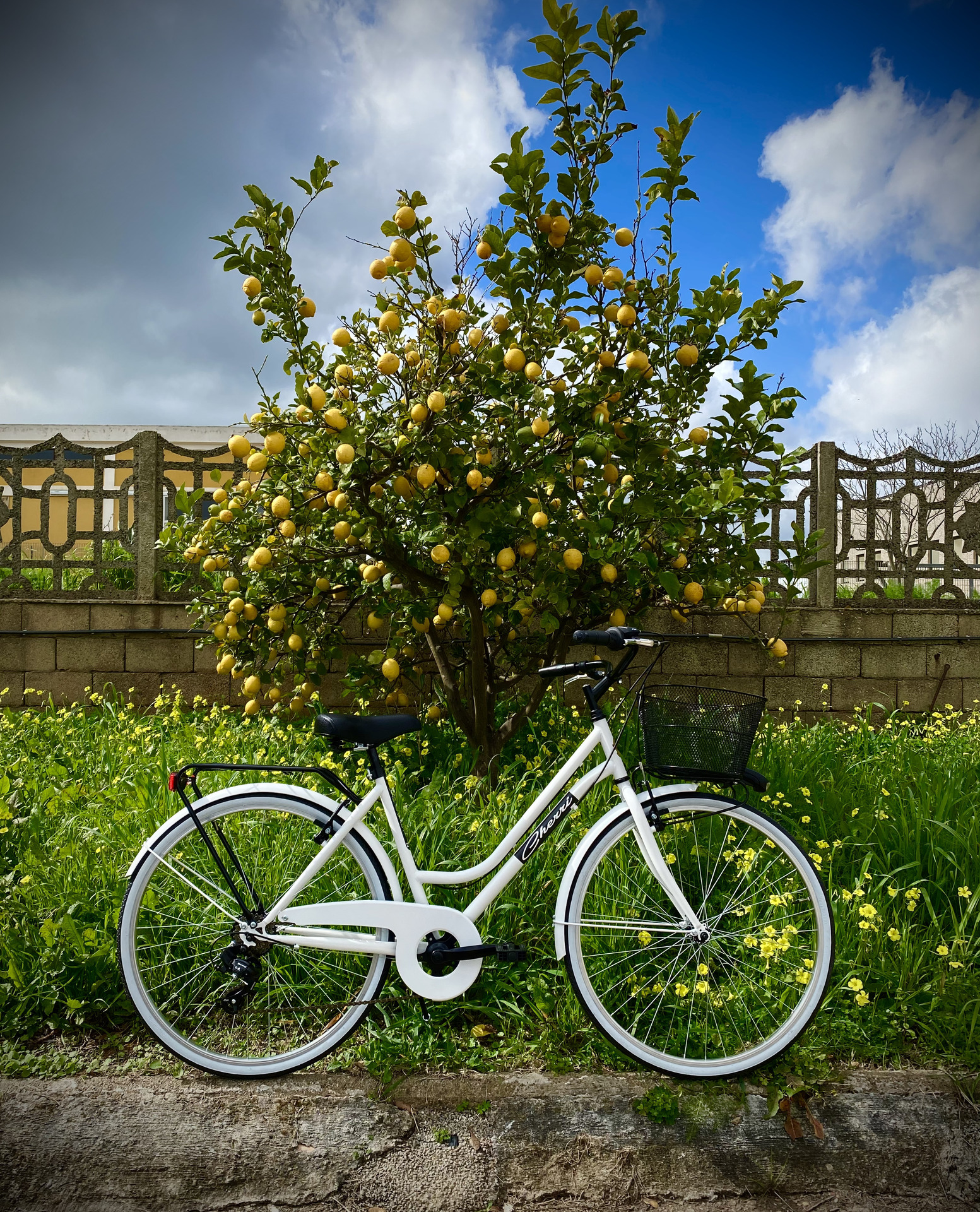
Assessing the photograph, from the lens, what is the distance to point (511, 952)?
93.2 inches

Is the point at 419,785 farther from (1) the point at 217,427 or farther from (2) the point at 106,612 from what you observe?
(1) the point at 217,427

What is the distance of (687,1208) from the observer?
6.55 ft

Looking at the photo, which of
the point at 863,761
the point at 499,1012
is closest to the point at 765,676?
the point at 863,761

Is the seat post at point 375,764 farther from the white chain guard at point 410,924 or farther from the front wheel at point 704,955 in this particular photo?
the front wheel at point 704,955

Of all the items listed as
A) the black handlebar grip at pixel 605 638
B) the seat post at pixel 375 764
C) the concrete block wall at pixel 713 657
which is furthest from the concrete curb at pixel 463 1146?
the concrete block wall at pixel 713 657

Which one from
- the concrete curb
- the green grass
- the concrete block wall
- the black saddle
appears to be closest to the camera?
the concrete curb

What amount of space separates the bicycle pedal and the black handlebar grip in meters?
0.93

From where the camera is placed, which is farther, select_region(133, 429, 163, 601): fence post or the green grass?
select_region(133, 429, 163, 601): fence post

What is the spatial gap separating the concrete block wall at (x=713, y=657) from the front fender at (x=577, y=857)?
323 centimetres

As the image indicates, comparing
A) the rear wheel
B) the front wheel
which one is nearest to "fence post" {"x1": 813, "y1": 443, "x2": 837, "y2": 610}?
the front wheel

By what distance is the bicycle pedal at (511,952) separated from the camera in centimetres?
235

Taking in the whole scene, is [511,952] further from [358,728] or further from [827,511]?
[827,511]

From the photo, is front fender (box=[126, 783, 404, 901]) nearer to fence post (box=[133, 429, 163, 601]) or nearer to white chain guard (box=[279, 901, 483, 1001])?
white chain guard (box=[279, 901, 483, 1001])

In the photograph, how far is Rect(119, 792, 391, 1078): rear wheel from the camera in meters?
2.31
